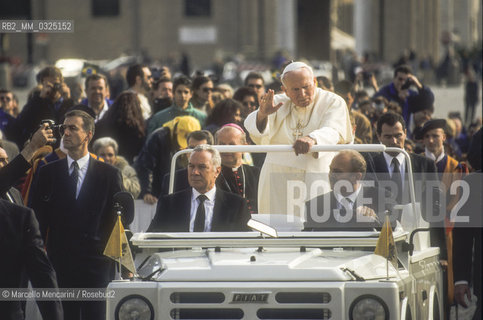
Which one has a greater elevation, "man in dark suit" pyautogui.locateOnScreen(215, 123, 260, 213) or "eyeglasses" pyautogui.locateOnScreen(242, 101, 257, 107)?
"eyeglasses" pyautogui.locateOnScreen(242, 101, 257, 107)

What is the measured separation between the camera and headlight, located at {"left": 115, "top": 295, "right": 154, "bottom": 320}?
22.3ft

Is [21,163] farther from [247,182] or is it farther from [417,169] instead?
[417,169]

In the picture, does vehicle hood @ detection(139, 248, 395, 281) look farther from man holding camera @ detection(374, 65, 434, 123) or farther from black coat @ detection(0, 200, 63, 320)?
man holding camera @ detection(374, 65, 434, 123)

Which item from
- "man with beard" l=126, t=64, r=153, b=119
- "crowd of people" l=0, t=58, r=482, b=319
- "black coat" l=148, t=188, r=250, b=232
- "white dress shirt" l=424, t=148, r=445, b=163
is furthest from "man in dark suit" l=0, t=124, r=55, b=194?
"man with beard" l=126, t=64, r=153, b=119

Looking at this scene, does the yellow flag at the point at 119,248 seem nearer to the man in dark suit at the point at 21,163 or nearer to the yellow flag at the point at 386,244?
the man in dark suit at the point at 21,163

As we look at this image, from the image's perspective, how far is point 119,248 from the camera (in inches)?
281

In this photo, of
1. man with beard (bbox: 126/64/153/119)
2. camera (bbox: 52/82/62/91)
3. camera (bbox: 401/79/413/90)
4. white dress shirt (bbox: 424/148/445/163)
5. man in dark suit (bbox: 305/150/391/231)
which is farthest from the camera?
Answer: man with beard (bbox: 126/64/153/119)

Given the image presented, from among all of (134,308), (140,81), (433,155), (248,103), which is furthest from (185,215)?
(140,81)

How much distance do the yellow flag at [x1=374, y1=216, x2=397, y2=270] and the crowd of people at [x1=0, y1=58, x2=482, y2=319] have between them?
80 centimetres

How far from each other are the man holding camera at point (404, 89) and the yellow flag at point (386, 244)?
7376mm

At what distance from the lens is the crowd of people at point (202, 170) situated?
8.24 metres

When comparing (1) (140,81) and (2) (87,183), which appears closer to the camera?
(2) (87,183)

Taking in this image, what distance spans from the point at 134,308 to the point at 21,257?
122cm

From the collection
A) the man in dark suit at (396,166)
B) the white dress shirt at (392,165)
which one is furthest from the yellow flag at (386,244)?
the white dress shirt at (392,165)
